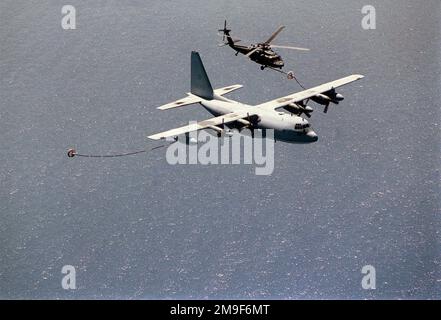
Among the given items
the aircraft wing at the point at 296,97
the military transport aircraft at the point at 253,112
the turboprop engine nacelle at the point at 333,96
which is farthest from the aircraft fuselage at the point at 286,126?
the turboprop engine nacelle at the point at 333,96

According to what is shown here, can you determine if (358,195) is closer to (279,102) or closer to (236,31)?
(279,102)

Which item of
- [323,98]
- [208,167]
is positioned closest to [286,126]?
[323,98]

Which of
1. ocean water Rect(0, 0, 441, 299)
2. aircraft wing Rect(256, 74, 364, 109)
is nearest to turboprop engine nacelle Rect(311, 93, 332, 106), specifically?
aircraft wing Rect(256, 74, 364, 109)

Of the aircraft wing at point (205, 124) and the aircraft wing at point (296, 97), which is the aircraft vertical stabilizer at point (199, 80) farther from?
the aircraft wing at point (296, 97)

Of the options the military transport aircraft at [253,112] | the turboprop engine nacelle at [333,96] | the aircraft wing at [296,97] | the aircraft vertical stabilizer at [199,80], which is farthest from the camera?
the aircraft vertical stabilizer at [199,80]

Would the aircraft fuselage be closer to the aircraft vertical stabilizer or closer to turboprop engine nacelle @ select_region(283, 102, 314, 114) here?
turboprop engine nacelle @ select_region(283, 102, 314, 114)

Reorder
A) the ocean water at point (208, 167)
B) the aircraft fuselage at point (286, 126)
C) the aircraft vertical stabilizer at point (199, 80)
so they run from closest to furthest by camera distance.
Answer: the aircraft fuselage at point (286, 126) → the ocean water at point (208, 167) → the aircraft vertical stabilizer at point (199, 80)
